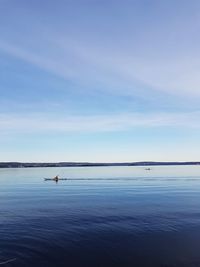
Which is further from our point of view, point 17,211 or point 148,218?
point 17,211

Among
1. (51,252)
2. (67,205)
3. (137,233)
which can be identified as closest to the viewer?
(51,252)

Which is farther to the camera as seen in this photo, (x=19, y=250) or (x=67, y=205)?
(x=67, y=205)

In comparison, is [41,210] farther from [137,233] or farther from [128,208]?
[137,233]

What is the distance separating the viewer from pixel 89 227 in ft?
149

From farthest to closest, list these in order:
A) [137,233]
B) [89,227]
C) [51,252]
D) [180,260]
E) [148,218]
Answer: [148,218] < [89,227] < [137,233] < [51,252] < [180,260]

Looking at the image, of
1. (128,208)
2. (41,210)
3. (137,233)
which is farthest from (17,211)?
(137,233)

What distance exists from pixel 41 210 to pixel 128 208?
51.2 feet

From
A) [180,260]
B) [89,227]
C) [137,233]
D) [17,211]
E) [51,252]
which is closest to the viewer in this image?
[180,260]

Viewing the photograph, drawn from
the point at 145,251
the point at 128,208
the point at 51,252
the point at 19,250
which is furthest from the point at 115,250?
the point at 128,208

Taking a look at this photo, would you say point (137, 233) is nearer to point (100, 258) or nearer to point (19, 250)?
point (100, 258)

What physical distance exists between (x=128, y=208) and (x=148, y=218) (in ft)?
38.6

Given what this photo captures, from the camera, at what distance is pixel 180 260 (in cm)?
3180

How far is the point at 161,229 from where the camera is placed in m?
44.6

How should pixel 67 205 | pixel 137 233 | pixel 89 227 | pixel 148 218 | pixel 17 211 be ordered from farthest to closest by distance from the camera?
pixel 67 205 → pixel 17 211 → pixel 148 218 → pixel 89 227 → pixel 137 233
